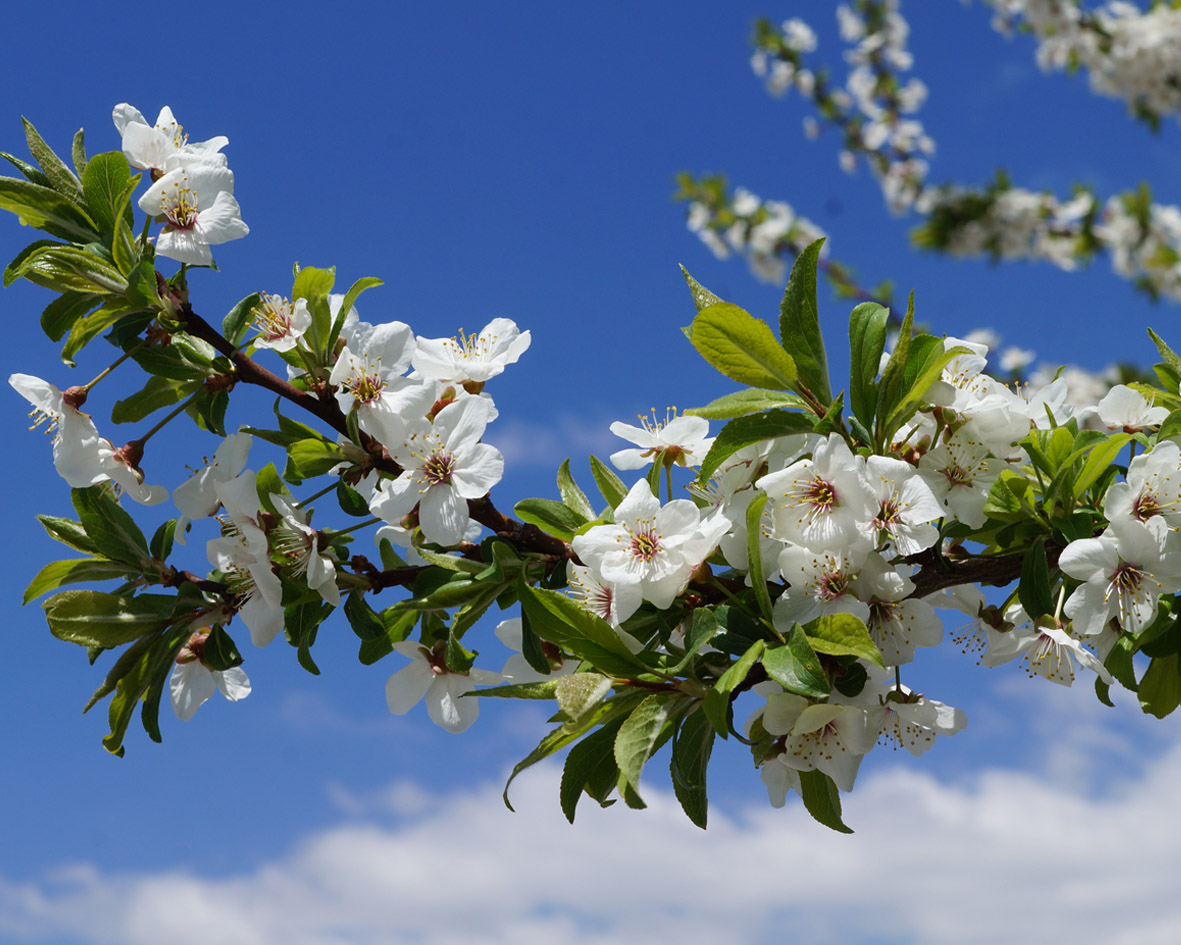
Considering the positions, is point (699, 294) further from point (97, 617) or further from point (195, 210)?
point (97, 617)

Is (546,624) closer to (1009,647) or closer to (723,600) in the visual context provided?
(723,600)

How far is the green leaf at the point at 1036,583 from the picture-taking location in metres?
1.46

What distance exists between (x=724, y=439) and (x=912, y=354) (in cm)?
29

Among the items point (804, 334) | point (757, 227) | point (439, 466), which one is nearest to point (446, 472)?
point (439, 466)

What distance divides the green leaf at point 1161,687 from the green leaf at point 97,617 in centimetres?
150

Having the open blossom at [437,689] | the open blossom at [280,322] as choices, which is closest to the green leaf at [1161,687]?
the open blossom at [437,689]

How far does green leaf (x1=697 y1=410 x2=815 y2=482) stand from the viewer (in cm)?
142

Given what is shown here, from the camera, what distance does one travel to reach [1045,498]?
1.48 metres

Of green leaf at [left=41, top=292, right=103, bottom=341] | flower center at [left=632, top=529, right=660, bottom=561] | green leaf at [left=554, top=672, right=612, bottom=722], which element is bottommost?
green leaf at [left=554, top=672, right=612, bottom=722]

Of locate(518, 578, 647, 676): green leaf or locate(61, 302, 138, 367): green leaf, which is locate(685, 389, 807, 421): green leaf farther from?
locate(61, 302, 138, 367): green leaf

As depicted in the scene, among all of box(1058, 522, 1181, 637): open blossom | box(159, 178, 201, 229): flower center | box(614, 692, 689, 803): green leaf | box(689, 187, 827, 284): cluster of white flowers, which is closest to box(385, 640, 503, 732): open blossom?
box(614, 692, 689, 803): green leaf

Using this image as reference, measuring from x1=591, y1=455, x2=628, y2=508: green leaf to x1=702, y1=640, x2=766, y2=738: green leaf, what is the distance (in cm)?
35

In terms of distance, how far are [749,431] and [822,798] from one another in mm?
573

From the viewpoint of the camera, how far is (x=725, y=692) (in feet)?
4.20
